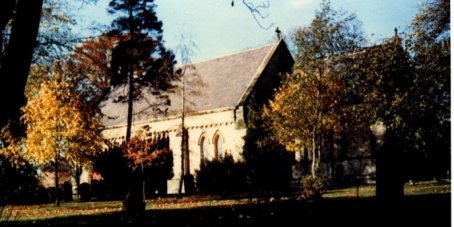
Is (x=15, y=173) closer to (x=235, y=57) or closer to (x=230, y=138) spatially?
(x=230, y=138)

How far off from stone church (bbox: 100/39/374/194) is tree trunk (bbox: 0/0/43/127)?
89.5 feet

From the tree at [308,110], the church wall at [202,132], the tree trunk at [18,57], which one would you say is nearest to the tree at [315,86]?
the tree at [308,110]

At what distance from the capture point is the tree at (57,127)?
2750 centimetres

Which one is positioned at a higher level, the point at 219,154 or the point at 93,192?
the point at 219,154

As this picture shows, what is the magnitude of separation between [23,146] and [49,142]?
11.5 feet

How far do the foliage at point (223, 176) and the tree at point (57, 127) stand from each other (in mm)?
9189

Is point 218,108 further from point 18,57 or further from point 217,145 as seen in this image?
point 18,57

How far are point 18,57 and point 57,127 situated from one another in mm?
22304

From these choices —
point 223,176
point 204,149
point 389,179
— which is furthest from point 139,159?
point 389,179

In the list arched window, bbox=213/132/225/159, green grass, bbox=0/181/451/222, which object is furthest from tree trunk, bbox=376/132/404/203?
arched window, bbox=213/132/225/159

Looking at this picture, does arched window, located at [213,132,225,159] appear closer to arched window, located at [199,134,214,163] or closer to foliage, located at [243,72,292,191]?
arched window, located at [199,134,214,163]

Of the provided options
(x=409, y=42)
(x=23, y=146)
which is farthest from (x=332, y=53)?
(x=23, y=146)

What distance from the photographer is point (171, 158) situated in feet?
131

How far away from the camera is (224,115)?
36625mm
